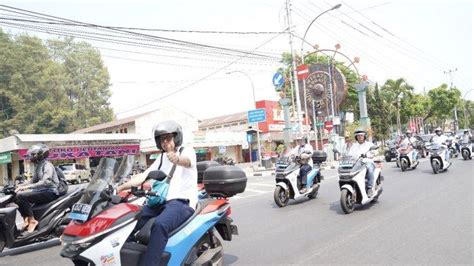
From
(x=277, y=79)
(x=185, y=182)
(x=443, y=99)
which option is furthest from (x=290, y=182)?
(x=443, y=99)

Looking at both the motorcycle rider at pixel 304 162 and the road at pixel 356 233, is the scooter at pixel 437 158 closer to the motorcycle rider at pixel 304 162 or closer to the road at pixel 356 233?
the road at pixel 356 233

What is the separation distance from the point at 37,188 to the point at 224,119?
167 ft

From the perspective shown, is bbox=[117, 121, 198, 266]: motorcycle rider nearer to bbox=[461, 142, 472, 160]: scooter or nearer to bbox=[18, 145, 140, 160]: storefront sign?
bbox=[461, 142, 472, 160]: scooter

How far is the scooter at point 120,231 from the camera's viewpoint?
11.4 feet

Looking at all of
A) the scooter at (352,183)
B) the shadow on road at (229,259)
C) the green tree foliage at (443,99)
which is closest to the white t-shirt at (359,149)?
the scooter at (352,183)

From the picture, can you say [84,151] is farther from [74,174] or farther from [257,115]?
[257,115]

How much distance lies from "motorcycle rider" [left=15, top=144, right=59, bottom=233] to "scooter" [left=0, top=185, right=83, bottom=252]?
83mm

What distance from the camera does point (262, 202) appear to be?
10.6 m

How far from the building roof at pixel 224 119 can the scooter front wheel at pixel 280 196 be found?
1673 inches

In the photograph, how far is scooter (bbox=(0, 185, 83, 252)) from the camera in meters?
6.12

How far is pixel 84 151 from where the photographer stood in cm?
3309

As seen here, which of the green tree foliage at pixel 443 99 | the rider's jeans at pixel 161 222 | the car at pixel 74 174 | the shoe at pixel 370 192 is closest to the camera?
the rider's jeans at pixel 161 222

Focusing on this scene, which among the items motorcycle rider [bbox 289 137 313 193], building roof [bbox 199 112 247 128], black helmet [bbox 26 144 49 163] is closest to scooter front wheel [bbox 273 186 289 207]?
motorcycle rider [bbox 289 137 313 193]

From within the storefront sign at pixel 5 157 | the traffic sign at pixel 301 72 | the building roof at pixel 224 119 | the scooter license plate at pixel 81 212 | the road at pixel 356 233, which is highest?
the building roof at pixel 224 119
